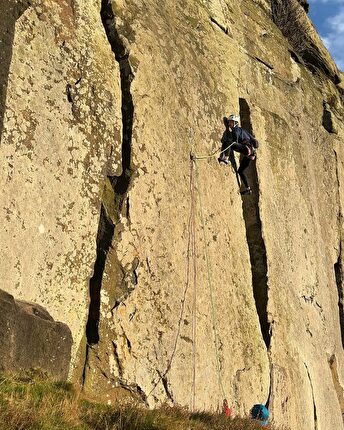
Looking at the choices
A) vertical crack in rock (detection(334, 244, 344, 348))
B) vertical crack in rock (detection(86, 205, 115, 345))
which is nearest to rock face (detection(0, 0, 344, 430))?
vertical crack in rock (detection(86, 205, 115, 345))

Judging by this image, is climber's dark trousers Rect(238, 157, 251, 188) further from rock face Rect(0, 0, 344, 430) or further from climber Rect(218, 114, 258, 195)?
rock face Rect(0, 0, 344, 430)

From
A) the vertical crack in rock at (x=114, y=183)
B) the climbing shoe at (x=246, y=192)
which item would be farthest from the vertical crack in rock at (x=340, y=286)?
the vertical crack in rock at (x=114, y=183)

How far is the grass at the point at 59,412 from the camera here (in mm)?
5873

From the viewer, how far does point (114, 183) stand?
36.9 ft

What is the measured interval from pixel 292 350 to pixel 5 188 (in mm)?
8528

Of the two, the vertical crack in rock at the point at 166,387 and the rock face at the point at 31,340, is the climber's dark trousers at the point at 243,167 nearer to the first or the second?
the vertical crack in rock at the point at 166,387

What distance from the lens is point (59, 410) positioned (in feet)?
21.2

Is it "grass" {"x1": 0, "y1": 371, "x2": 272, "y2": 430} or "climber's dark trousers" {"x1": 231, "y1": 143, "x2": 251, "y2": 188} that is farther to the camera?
"climber's dark trousers" {"x1": 231, "y1": 143, "x2": 251, "y2": 188}

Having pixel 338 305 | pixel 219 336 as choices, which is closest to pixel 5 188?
pixel 219 336

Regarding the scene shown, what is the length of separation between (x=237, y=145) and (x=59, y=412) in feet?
30.3

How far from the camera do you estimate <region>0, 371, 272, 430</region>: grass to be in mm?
5873

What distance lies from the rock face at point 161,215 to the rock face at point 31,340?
1405 millimetres

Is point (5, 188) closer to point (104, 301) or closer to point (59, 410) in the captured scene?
point (104, 301)

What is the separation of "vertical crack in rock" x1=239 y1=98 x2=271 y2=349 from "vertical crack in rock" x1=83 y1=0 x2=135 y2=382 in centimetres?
449
